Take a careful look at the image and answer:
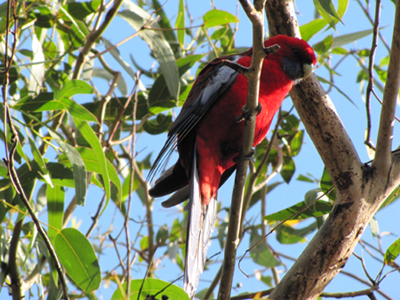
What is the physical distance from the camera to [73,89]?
7.05 feet

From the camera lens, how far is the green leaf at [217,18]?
249 cm

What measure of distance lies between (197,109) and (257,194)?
132 centimetres

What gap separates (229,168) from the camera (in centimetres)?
247

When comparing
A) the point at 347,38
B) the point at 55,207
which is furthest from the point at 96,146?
the point at 347,38

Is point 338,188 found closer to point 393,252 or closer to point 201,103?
point 393,252

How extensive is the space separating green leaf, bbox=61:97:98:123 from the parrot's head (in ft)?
3.35

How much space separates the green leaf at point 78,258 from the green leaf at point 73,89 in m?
0.69

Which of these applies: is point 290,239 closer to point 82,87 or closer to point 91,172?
point 91,172

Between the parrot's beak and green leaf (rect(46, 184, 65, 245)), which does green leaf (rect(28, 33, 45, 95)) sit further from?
the parrot's beak

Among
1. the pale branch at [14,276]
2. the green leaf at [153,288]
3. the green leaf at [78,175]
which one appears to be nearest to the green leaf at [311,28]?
the green leaf at [78,175]

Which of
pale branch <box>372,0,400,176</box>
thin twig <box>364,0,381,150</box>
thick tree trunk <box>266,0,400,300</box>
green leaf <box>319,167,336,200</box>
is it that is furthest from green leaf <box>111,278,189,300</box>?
thin twig <box>364,0,381,150</box>

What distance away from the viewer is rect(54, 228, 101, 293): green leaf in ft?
6.34

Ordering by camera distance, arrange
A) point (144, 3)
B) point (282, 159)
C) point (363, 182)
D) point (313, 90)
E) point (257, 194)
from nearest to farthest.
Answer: point (363, 182)
point (313, 90)
point (282, 159)
point (257, 194)
point (144, 3)

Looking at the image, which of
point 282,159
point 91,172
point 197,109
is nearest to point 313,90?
point 197,109
